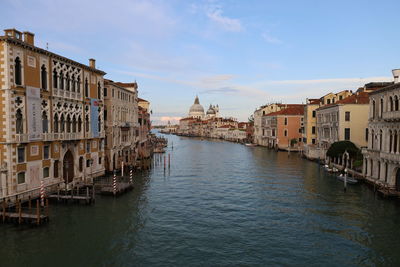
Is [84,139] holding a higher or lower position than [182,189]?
higher

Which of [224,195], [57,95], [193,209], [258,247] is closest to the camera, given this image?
[258,247]

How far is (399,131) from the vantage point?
24.7 metres

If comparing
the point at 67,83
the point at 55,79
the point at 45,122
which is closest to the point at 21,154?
the point at 45,122

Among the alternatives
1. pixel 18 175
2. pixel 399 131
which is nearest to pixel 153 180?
pixel 18 175

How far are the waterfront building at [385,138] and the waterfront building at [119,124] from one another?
78.2ft

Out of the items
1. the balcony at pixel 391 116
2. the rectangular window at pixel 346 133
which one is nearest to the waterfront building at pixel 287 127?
the rectangular window at pixel 346 133

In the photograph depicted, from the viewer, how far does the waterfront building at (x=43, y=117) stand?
20969mm

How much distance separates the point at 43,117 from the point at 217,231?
15004mm

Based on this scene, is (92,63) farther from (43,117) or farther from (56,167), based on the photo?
(56,167)

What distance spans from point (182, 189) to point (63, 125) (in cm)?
1167

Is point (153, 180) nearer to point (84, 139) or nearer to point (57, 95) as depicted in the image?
point (84, 139)

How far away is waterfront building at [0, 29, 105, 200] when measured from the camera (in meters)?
21.0

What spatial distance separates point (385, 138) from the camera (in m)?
27.0

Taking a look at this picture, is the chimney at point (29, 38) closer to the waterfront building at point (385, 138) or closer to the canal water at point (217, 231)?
the canal water at point (217, 231)
